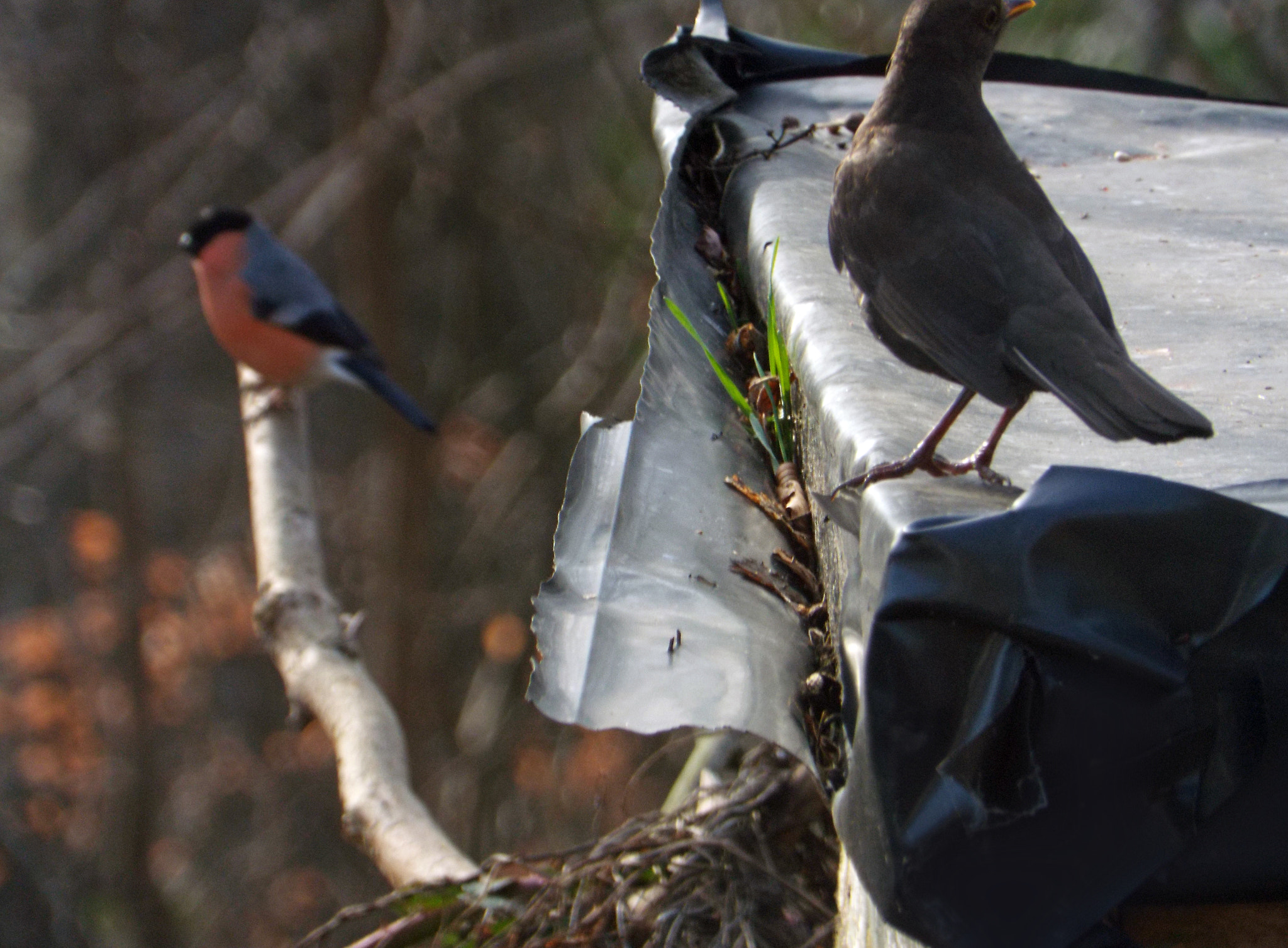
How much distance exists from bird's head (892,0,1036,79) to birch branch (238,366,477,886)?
2.04 meters

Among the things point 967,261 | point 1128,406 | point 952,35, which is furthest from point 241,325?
point 1128,406

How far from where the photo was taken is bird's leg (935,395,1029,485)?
5.47ft

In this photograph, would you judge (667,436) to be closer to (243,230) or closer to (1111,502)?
A: (1111,502)

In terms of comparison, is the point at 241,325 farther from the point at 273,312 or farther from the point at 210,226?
the point at 210,226

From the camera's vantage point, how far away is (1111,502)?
1.21 metres

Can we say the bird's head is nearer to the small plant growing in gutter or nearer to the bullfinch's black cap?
the small plant growing in gutter

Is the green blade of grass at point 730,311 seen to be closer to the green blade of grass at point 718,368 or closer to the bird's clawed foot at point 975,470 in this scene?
the green blade of grass at point 718,368

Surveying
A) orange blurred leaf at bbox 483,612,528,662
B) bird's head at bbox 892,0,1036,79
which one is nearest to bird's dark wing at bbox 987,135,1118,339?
bird's head at bbox 892,0,1036,79

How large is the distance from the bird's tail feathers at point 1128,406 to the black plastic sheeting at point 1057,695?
35 centimetres

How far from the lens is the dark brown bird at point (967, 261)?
5.57ft

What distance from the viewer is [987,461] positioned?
72.0 inches

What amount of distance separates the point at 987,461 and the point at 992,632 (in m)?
0.69

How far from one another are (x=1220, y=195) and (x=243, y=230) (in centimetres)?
568

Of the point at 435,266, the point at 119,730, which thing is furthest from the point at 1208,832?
the point at 435,266
